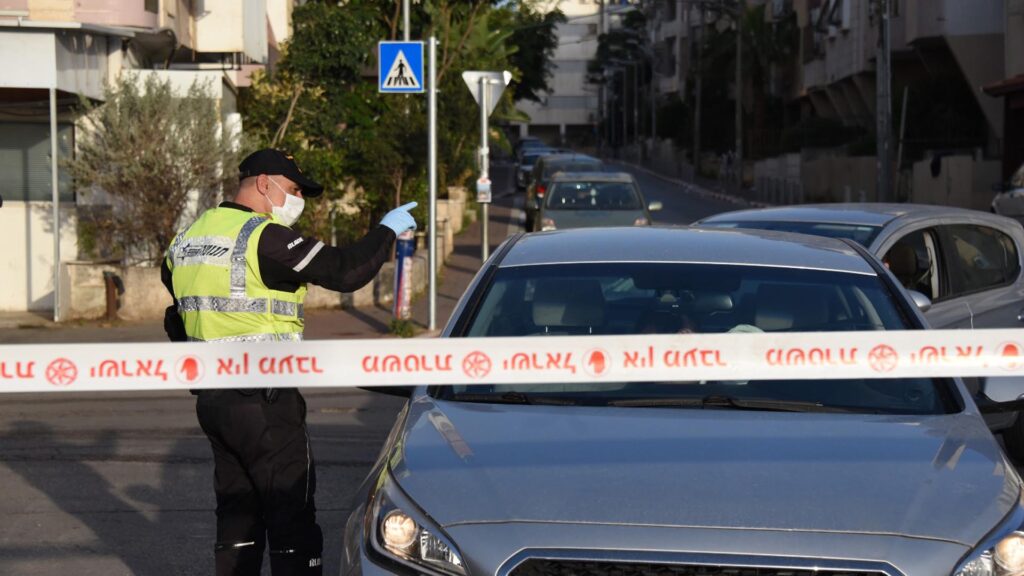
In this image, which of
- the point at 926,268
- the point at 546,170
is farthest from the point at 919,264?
the point at 546,170

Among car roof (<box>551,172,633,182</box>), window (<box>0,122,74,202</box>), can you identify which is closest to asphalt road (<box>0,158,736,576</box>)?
window (<box>0,122,74,202</box>)

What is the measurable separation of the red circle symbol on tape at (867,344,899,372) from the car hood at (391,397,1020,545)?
0.71 ft

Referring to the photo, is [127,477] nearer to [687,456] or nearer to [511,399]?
[511,399]

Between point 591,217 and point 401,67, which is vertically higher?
point 401,67

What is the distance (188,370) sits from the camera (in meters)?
4.58

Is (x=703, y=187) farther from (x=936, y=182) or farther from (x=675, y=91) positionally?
(x=675, y=91)

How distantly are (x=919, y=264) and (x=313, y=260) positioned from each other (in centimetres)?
605

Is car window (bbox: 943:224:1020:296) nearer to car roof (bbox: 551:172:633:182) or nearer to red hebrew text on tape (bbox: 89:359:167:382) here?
red hebrew text on tape (bbox: 89:359:167:382)

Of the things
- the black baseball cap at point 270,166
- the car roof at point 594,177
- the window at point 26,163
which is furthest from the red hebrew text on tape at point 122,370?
the car roof at point 594,177

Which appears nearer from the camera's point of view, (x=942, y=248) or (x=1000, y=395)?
(x=1000, y=395)

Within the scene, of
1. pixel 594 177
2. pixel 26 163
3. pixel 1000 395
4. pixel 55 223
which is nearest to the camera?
pixel 1000 395

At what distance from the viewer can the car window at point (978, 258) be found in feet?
32.2

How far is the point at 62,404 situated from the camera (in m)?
11.3

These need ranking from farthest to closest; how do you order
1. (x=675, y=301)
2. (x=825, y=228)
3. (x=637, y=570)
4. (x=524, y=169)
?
(x=524, y=169), (x=825, y=228), (x=675, y=301), (x=637, y=570)
